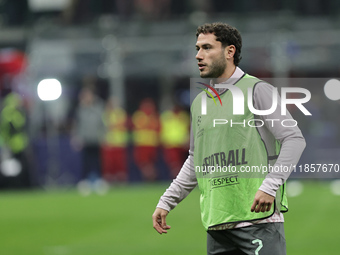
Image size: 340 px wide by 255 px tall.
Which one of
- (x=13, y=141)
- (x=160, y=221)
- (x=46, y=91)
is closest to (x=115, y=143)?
(x=46, y=91)

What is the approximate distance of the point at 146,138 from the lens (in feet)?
69.5

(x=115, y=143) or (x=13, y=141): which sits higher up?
(x=13, y=141)

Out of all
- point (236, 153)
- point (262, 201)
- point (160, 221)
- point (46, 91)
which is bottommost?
point (160, 221)

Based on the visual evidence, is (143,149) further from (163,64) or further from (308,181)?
(308,181)

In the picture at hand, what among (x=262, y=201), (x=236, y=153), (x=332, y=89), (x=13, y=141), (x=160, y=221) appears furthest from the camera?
(x=332, y=89)

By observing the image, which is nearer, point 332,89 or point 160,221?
point 160,221

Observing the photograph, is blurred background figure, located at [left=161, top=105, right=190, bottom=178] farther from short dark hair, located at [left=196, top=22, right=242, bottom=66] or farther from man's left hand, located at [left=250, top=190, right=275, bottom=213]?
man's left hand, located at [left=250, top=190, right=275, bottom=213]

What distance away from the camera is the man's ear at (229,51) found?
5.05 metres

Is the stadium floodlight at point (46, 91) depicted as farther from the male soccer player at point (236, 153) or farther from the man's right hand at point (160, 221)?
the male soccer player at point (236, 153)

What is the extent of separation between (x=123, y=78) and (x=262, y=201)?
16.9m

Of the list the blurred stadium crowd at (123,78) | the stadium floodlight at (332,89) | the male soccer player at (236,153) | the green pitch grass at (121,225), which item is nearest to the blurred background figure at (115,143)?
the blurred stadium crowd at (123,78)

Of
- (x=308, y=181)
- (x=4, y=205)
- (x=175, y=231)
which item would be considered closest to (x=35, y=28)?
(x=4, y=205)

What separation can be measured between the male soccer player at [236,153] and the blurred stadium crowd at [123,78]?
1460 centimetres

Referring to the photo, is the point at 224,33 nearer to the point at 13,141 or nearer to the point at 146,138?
the point at 13,141
